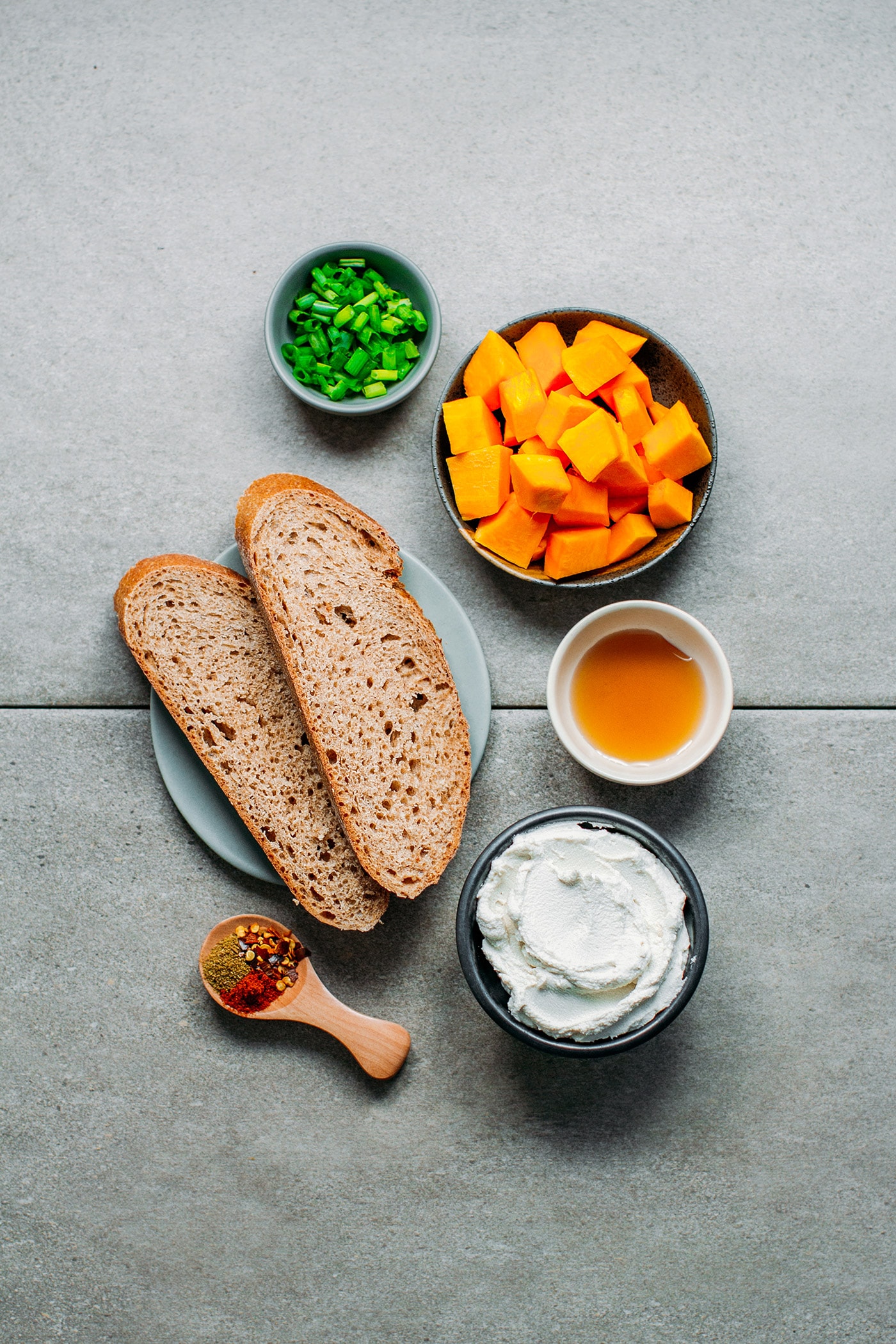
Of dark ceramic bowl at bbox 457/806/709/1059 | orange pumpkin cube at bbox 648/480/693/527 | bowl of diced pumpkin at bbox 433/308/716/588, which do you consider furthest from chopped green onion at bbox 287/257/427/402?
dark ceramic bowl at bbox 457/806/709/1059

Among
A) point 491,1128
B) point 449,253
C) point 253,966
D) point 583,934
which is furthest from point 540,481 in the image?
point 491,1128

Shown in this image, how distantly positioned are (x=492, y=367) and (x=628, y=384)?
22cm

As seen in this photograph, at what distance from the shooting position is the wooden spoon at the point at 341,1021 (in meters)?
1.47

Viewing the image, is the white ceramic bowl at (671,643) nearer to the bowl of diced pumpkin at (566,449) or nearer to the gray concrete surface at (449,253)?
the bowl of diced pumpkin at (566,449)

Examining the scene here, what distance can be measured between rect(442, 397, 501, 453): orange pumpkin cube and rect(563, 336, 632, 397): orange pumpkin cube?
0.15 m

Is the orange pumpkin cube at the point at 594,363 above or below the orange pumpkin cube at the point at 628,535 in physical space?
above

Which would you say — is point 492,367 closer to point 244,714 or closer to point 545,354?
point 545,354

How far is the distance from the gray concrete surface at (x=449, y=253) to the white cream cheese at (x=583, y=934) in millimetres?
525

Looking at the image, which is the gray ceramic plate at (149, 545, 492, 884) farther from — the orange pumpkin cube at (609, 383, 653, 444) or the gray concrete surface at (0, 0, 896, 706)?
the orange pumpkin cube at (609, 383, 653, 444)

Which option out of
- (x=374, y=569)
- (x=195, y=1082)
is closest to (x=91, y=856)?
(x=195, y=1082)

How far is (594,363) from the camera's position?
54.4 inches

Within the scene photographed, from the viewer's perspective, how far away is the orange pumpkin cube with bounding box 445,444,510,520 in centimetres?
140

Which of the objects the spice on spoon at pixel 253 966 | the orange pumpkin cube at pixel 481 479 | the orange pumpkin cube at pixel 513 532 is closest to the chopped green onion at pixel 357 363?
the orange pumpkin cube at pixel 481 479

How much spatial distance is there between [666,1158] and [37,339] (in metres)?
1.82
